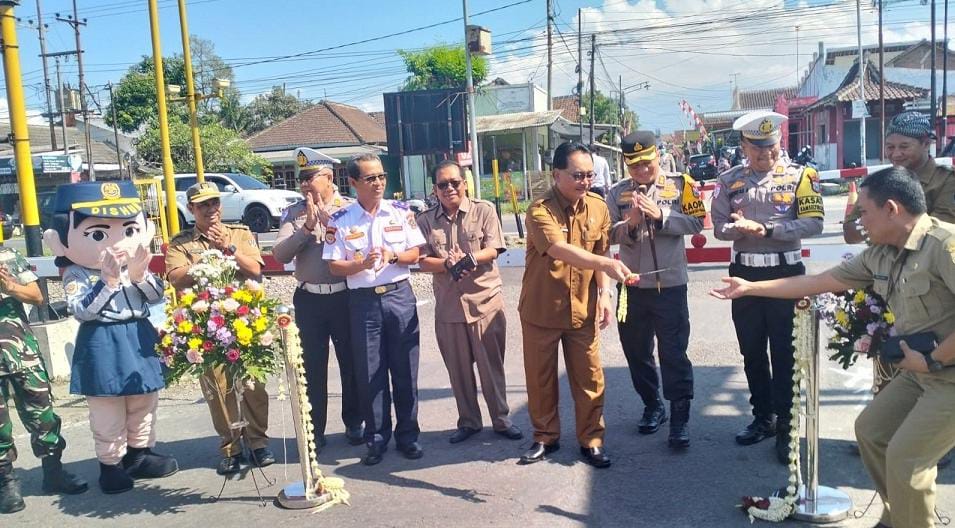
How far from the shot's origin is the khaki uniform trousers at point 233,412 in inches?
182

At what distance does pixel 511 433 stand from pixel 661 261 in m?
1.54

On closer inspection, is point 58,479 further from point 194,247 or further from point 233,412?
point 194,247

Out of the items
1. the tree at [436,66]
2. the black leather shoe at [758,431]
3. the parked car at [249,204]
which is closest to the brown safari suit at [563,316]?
the black leather shoe at [758,431]

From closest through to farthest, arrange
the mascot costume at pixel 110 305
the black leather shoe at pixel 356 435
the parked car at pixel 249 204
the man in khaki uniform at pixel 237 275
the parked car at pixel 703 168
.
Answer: the mascot costume at pixel 110 305, the man in khaki uniform at pixel 237 275, the black leather shoe at pixel 356 435, the parked car at pixel 249 204, the parked car at pixel 703 168

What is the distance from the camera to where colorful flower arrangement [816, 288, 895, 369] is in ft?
12.5

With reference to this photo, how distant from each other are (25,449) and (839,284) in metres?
5.63

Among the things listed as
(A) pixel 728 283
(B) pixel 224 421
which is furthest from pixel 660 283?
(B) pixel 224 421

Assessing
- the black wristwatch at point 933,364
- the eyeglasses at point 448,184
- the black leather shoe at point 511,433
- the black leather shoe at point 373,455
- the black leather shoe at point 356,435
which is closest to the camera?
the black wristwatch at point 933,364

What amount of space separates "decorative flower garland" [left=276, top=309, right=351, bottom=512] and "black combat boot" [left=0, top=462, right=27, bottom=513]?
1787mm

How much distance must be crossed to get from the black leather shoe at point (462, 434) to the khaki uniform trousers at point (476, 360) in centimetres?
3

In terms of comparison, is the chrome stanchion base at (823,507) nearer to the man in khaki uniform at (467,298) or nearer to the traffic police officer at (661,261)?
the traffic police officer at (661,261)

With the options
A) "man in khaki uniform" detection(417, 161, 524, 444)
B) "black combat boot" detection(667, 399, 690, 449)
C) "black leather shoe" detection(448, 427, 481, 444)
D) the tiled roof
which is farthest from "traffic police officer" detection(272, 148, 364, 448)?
the tiled roof

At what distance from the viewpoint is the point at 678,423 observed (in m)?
4.67

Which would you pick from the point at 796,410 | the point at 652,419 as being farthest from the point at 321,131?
the point at 796,410
